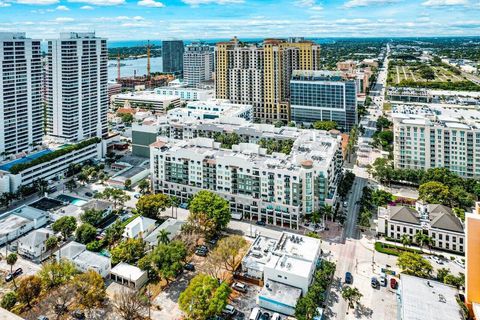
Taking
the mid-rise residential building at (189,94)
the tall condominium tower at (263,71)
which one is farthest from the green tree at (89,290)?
the mid-rise residential building at (189,94)

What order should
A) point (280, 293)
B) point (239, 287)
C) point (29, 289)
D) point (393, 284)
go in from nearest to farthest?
point (29, 289) → point (280, 293) → point (239, 287) → point (393, 284)

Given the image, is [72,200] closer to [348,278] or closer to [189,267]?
[189,267]

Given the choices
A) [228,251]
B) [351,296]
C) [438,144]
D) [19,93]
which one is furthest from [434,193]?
[19,93]

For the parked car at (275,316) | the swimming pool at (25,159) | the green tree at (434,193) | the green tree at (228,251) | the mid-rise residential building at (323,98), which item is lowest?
the parked car at (275,316)

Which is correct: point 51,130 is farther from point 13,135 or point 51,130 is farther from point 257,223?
point 257,223

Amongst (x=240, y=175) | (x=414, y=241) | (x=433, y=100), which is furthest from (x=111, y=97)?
(x=414, y=241)

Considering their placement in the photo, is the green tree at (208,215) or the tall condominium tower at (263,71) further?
the tall condominium tower at (263,71)

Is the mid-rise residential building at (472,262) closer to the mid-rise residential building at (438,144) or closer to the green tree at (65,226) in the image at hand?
the mid-rise residential building at (438,144)
